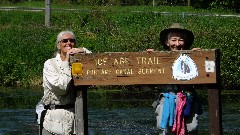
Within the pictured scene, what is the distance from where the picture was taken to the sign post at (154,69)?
6281 mm

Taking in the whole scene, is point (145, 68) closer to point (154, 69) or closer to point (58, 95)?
point (154, 69)

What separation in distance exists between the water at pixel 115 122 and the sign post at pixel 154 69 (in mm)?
7061

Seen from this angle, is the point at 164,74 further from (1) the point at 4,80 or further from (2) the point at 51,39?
(2) the point at 51,39

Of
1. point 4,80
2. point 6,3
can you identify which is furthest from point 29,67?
point 6,3

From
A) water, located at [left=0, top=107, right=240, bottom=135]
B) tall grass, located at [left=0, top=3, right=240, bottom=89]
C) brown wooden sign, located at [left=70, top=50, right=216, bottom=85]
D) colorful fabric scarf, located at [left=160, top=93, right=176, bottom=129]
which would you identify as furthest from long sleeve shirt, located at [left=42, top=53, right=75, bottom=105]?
tall grass, located at [left=0, top=3, right=240, bottom=89]

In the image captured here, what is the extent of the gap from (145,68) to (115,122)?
910 cm

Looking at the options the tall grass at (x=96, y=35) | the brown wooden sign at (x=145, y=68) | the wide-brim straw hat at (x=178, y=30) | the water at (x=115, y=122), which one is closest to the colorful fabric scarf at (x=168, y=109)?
the brown wooden sign at (x=145, y=68)

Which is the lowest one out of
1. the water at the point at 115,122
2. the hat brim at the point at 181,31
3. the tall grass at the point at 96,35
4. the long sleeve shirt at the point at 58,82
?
the water at the point at 115,122

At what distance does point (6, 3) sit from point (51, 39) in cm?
1934

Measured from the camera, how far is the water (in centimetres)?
1390

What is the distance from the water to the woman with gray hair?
273 inches

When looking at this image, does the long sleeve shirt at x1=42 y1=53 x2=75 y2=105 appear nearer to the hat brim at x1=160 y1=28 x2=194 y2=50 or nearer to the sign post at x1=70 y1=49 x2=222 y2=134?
the sign post at x1=70 y1=49 x2=222 y2=134

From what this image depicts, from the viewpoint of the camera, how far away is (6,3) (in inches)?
1704

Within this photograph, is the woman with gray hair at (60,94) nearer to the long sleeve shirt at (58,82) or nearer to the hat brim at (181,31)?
the long sleeve shirt at (58,82)
